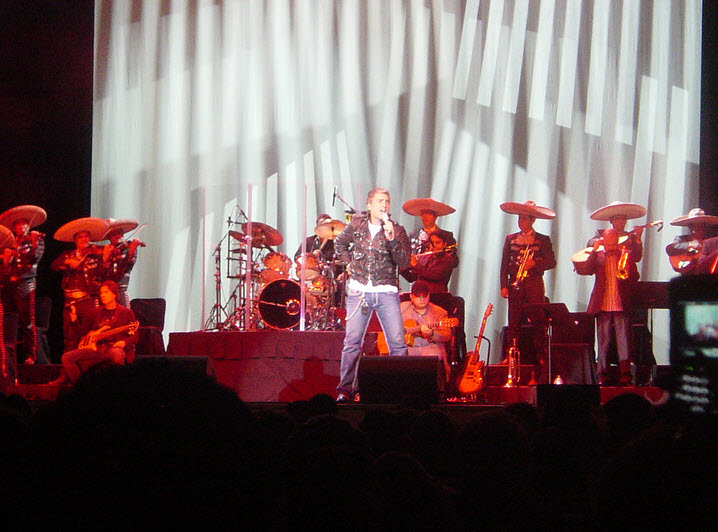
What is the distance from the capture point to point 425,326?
8070 millimetres

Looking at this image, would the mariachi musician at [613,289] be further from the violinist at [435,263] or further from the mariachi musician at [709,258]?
the violinist at [435,263]

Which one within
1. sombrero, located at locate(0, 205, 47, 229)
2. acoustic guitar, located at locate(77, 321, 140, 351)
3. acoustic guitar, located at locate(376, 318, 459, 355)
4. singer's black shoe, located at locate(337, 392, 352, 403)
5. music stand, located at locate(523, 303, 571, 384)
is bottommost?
singer's black shoe, located at locate(337, 392, 352, 403)

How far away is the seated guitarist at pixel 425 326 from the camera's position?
7.94m

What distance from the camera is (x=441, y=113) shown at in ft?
36.6

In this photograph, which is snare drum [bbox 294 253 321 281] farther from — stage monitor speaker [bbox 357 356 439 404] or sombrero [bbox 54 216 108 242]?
stage monitor speaker [bbox 357 356 439 404]

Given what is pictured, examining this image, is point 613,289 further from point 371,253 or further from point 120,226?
point 120,226

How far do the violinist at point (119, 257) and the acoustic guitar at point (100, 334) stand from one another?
3.93 feet

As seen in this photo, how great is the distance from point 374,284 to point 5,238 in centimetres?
417

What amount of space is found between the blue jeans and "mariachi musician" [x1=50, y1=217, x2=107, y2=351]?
3525 mm

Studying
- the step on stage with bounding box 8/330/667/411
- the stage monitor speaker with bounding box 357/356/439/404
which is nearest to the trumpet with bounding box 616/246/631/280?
the step on stage with bounding box 8/330/667/411

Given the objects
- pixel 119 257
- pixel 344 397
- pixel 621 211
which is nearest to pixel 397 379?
pixel 344 397

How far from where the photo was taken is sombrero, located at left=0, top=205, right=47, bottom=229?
9.30m

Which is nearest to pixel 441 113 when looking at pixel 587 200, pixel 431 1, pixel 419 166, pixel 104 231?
pixel 419 166

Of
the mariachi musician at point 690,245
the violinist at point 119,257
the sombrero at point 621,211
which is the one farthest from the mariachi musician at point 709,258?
the violinist at point 119,257
